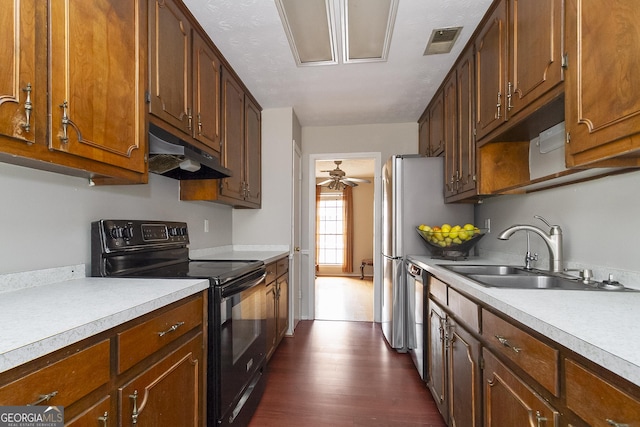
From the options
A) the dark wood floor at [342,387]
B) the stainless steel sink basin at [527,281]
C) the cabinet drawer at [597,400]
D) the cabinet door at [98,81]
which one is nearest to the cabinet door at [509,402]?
the cabinet drawer at [597,400]

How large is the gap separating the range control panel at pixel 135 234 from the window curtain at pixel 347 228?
5.37 m

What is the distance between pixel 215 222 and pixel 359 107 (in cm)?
189

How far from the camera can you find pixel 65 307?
888 mm

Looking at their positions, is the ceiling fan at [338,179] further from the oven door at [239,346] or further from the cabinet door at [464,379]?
the cabinet door at [464,379]

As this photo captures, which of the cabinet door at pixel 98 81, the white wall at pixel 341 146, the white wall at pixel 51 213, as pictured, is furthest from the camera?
the white wall at pixel 341 146

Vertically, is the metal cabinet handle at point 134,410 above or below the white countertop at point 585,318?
below

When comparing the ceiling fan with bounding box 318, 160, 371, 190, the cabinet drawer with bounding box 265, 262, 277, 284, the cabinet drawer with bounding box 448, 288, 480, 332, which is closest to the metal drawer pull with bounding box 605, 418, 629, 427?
the cabinet drawer with bounding box 448, 288, 480, 332

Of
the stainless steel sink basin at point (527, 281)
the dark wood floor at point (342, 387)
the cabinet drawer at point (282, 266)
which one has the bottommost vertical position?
the dark wood floor at point (342, 387)

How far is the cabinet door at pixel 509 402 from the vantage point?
0.83m

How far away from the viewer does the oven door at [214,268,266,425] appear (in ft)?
4.71

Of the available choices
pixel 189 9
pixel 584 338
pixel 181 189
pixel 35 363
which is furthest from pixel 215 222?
pixel 584 338

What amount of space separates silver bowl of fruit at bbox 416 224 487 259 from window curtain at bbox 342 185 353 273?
485 centimetres

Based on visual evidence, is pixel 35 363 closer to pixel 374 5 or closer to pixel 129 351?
pixel 129 351

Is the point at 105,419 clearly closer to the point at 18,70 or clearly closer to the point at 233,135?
the point at 18,70
